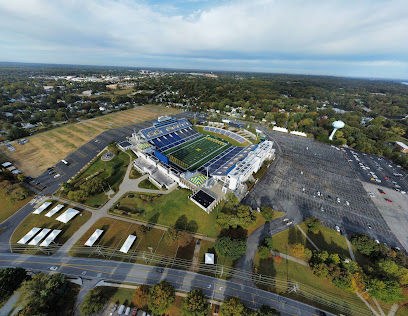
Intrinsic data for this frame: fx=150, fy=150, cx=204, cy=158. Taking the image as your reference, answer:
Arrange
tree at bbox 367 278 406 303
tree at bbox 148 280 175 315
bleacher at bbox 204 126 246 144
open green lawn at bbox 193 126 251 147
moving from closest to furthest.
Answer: tree at bbox 148 280 175 315 < tree at bbox 367 278 406 303 < open green lawn at bbox 193 126 251 147 < bleacher at bbox 204 126 246 144

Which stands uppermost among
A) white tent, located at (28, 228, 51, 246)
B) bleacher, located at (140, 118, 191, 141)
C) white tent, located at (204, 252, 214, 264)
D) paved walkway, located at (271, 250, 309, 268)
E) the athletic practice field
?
bleacher, located at (140, 118, 191, 141)

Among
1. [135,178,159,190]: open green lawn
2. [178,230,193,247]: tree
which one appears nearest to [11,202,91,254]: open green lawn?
[135,178,159,190]: open green lawn

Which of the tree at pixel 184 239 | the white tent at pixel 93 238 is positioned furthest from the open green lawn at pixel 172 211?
the white tent at pixel 93 238

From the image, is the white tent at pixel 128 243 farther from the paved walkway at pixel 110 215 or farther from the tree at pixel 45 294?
the tree at pixel 45 294

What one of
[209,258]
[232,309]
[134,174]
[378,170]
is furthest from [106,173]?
[378,170]

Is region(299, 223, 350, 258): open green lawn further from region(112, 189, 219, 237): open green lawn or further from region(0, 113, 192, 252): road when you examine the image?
region(0, 113, 192, 252): road
